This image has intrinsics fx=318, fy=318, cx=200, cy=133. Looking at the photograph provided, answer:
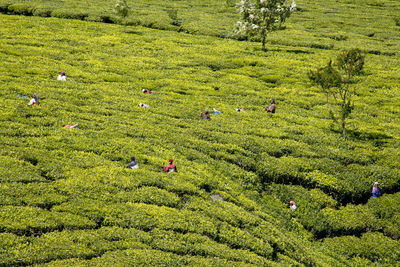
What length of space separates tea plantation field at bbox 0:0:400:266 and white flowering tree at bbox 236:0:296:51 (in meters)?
10.7

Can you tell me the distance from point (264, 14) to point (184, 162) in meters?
52.8

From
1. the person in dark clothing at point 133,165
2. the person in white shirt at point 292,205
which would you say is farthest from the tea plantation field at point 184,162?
the person in dark clothing at point 133,165

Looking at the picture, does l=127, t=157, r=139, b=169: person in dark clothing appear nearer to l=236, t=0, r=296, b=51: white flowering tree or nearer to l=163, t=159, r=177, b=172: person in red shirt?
l=163, t=159, r=177, b=172: person in red shirt

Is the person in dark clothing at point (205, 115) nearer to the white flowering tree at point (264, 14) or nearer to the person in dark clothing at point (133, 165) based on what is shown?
the person in dark clothing at point (133, 165)

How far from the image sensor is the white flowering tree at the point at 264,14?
67688 millimetres

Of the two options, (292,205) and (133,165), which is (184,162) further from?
(292,205)

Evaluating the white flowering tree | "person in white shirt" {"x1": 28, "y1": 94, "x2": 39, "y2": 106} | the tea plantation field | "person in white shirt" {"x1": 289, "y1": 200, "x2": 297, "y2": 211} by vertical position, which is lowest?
"person in white shirt" {"x1": 289, "y1": 200, "x2": 297, "y2": 211}

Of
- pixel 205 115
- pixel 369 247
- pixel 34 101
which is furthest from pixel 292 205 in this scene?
pixel 34 101

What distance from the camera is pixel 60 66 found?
46531 mm

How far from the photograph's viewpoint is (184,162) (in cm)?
2597

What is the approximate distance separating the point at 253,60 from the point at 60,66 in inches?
1411

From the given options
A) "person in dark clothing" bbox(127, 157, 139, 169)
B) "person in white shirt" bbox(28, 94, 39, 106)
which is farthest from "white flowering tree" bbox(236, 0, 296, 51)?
"person in dark clothing" bbox(127, 157, 139, 169)

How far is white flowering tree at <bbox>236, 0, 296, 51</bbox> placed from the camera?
6769 centimetres

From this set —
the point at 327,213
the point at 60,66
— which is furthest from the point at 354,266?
the point at 60,66
